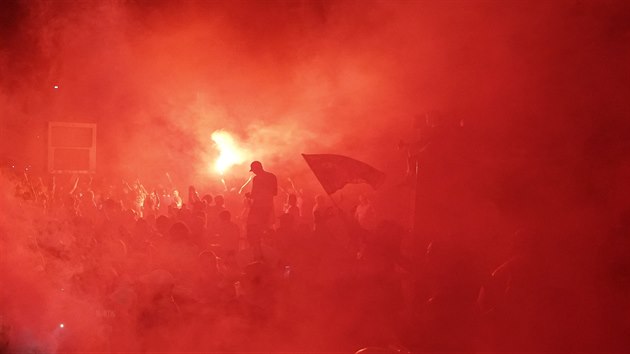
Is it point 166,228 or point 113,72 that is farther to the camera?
point 113,72

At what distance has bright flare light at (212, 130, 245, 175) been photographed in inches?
333

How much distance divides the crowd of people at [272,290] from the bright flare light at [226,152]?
336cm

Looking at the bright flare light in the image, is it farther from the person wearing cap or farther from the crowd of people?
the crowd of people

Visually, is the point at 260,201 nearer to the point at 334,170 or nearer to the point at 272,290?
A: the point at 334,170

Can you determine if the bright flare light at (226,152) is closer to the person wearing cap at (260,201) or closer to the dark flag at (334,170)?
the person wearing cap at (260,201)

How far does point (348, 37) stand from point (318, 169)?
191 centimetres

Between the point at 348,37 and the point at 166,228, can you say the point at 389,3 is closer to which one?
the point at 348,37

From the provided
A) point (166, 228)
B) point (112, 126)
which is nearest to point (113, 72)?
point (112, 126)

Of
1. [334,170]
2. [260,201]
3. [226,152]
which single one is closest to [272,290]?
[334,170]

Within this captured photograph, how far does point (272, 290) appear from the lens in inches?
161

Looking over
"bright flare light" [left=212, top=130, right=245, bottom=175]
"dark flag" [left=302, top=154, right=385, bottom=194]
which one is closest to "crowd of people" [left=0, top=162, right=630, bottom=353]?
"dark flag" [left=302, top=154, right=385, bottom=194]

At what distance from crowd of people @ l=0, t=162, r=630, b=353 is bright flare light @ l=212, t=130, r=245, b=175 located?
3356 mm

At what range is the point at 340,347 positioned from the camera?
418 centimetres

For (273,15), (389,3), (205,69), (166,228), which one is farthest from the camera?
(205,69)
